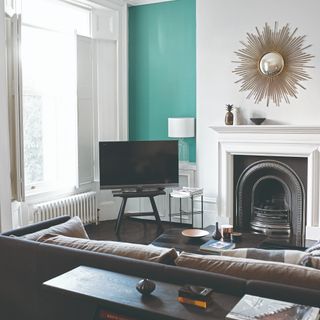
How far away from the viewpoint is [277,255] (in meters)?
2.17

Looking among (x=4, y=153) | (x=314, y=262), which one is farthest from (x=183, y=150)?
(x=314, y=262)

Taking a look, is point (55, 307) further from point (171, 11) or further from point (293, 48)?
point (171, 11)

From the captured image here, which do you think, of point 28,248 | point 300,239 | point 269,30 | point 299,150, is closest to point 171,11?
point 269,30

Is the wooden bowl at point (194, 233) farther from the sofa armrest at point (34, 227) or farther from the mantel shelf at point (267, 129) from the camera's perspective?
the mantel shelf at point (267, 129)

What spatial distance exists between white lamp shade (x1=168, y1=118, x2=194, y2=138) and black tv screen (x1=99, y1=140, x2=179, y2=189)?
0.45ft

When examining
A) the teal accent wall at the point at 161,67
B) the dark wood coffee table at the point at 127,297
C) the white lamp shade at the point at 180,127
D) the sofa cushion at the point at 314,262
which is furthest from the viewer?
the teal accent wall at the point at 161,67

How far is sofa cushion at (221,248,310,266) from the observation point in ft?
6.89

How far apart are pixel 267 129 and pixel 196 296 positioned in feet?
11.4

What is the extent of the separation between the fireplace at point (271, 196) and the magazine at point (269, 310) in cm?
332

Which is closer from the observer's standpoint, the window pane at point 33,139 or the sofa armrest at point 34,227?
the sofa armrest at point 34,227

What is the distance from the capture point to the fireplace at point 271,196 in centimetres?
491

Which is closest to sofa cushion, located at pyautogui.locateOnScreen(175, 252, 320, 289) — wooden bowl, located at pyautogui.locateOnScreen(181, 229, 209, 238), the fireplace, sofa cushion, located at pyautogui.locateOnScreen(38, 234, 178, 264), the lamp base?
sofa cushion, located at pyautogui.locateOnScreen(38, 234, 178, 264)

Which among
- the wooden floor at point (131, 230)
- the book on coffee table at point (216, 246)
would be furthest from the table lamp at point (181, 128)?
the book on coffee table at point (216, 246)

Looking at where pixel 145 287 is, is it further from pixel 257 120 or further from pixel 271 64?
pixel 271 64
